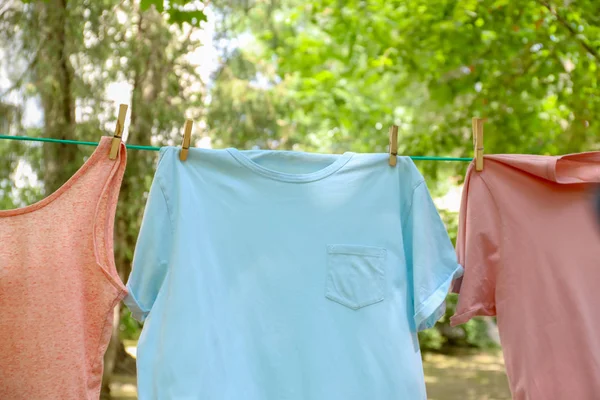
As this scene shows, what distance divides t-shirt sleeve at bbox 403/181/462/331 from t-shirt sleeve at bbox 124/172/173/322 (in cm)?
69

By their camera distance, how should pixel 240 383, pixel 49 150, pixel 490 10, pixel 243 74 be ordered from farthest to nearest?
pixel 243 74
pixel 49 150
pixel 490 10
pixel 240 383

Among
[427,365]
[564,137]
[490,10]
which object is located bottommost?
[427,365]

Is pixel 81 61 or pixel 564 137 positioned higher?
pixel 81 61

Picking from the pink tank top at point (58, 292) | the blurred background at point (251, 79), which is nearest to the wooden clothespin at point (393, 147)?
the pink tank top at point (58, 292)

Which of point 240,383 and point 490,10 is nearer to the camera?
point 240,383

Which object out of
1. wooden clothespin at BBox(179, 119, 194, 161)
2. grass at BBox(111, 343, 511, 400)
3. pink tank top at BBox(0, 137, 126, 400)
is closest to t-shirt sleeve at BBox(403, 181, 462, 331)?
wooden clothespin at BBox(179, 119, 194, 161)

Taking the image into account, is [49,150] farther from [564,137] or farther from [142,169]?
[564,137]

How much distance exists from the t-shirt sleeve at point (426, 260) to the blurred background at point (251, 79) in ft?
6.18

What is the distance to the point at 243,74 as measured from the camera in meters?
6.99

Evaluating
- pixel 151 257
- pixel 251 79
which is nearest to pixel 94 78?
pixel 251 79

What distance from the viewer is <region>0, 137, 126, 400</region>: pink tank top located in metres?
1.95

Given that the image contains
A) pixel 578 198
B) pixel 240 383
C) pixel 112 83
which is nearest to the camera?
pixel 240 383

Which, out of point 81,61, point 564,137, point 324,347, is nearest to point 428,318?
point 324,347

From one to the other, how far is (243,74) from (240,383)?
17.3 feet
